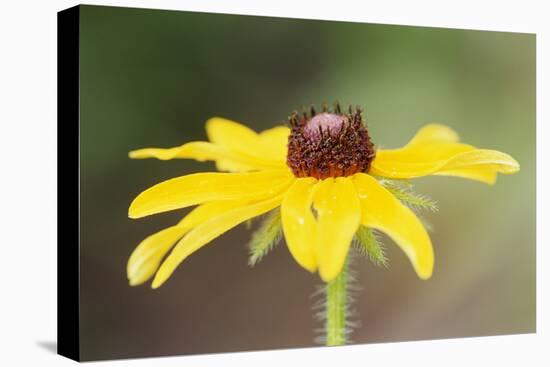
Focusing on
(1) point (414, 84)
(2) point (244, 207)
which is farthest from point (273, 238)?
(1) point (414, 84)

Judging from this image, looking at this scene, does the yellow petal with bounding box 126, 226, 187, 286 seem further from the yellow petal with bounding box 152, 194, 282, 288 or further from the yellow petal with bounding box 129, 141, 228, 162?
the yellow petal with bounding box 129, 141, 228, 162

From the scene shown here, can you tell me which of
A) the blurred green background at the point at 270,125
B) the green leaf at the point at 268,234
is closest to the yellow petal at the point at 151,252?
the green leaf at the point at 268,234

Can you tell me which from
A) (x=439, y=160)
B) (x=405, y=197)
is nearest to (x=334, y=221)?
(x=405, y=197)

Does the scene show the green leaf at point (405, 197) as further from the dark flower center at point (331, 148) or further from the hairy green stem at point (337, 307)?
the hairy green stem at point (337, 307)

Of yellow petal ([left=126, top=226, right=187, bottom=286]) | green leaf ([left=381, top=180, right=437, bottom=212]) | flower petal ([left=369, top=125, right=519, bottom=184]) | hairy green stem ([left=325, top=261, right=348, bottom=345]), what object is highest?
flower petal ([left=369, top=125, right=519, bottom=184])

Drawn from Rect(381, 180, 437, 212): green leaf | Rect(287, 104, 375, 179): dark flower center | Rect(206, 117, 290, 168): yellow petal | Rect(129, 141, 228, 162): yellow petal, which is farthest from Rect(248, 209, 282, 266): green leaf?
Rect(206, 117, 290, 168): yellow petal

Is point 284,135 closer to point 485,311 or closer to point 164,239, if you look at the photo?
point 164,239

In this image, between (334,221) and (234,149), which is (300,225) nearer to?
(334,221)
